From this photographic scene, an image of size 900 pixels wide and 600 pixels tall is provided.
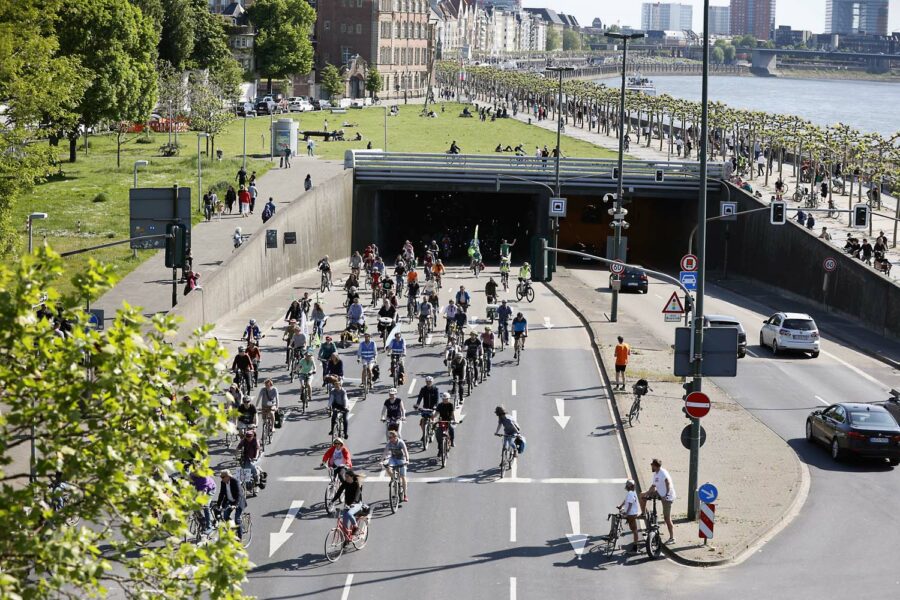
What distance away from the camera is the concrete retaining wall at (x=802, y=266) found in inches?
2025

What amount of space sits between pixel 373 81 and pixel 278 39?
74.6 feet

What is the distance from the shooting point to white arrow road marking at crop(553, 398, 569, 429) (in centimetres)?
3397

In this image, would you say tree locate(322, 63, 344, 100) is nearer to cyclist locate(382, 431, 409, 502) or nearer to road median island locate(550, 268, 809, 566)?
road median island locate(550, 268, 809, 566)

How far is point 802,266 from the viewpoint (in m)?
61.0

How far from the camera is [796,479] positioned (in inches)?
1160

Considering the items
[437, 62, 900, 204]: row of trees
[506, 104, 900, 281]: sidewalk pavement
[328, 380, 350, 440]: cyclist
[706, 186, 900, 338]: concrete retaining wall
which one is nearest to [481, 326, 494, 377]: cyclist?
[328, 380, 350, 440]: cyclist

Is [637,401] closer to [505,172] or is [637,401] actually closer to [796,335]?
[796,335]

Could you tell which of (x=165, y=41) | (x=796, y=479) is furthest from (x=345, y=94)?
(x=796, y=479)

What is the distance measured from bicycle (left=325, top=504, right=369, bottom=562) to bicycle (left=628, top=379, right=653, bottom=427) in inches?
417

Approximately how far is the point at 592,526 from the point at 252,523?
20.8 feet

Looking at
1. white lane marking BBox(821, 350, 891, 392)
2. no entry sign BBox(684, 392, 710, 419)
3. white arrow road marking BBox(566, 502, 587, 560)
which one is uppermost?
no entry sign BBox(684, 392, 710, 419)

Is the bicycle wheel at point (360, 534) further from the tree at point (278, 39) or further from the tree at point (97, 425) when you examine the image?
the tree at point (278, 39)

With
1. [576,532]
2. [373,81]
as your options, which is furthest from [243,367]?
[373,81]

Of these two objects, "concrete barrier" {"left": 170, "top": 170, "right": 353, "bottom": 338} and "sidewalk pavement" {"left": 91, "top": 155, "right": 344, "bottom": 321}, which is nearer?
"concrete barrier" {"left": 170, "top": 170, "right": 353, "bottom": 338}
